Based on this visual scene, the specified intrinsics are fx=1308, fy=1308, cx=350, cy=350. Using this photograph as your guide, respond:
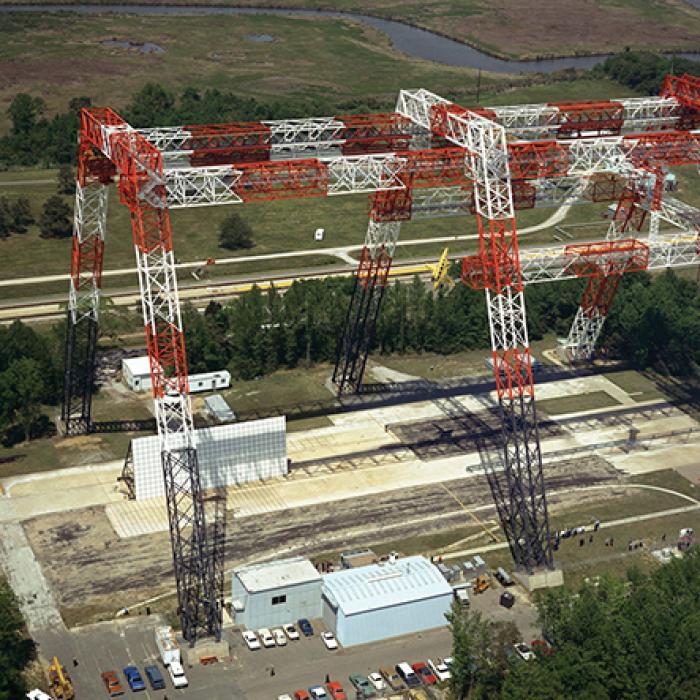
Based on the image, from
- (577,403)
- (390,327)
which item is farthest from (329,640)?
(390,327)

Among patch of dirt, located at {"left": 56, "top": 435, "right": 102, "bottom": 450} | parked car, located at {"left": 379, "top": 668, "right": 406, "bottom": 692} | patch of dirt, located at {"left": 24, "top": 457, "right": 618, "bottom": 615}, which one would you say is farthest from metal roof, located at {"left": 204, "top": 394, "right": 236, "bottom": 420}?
parked car, located at {"left": 379, "top": 668, "right": 406, "bottom": 692}

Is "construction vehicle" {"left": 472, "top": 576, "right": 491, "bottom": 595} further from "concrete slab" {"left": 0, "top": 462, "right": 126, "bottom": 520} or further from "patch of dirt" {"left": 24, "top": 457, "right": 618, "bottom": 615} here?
"concrete slab" {"left": 0, "top": 462, "right": 126, "bottom": 520}

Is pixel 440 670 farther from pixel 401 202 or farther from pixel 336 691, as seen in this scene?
pixel 401 202

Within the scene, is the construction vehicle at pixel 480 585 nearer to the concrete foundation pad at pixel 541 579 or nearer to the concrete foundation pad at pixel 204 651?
the concrete foundation pad at pixel 541 579

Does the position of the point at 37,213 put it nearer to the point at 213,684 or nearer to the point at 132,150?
the point at 132,150


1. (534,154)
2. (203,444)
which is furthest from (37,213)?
(534,154)

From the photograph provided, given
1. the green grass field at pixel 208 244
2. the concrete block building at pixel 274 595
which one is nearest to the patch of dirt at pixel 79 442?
the concrete block building at pixel 274 595
